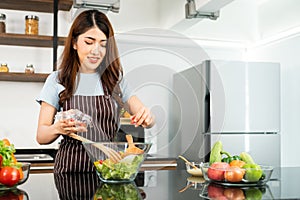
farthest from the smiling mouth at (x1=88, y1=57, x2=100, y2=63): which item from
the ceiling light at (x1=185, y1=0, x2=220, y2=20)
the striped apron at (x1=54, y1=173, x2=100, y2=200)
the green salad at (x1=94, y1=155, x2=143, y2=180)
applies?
the ceiling light at (x1=185, y1=0, x2=220, y2=20)

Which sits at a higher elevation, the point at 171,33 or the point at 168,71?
the point at 171,33

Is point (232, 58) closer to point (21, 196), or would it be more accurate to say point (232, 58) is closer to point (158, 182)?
point (158, 182)

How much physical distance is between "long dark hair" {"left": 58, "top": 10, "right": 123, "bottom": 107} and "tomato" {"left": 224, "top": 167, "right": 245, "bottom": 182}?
790mm

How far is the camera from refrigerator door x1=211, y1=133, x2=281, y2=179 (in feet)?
11.5

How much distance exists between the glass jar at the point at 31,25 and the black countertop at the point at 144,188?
196 centimetres

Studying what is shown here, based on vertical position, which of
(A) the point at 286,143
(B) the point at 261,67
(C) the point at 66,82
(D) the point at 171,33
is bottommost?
(A) the point at 286,143

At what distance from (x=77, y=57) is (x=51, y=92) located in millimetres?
204

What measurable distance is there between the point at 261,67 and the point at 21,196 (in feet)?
9.00

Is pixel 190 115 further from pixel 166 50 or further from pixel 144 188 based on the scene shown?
pixel 144 188

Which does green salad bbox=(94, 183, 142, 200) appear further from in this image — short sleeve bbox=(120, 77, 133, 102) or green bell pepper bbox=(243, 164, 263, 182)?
short sleeve bbox=(120, 77, 133, 102)

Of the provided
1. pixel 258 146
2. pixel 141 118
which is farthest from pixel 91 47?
pixel 258 146

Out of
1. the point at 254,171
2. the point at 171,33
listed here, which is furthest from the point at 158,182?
the point at 171,33

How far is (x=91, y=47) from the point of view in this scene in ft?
5.98

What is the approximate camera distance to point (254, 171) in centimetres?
131
